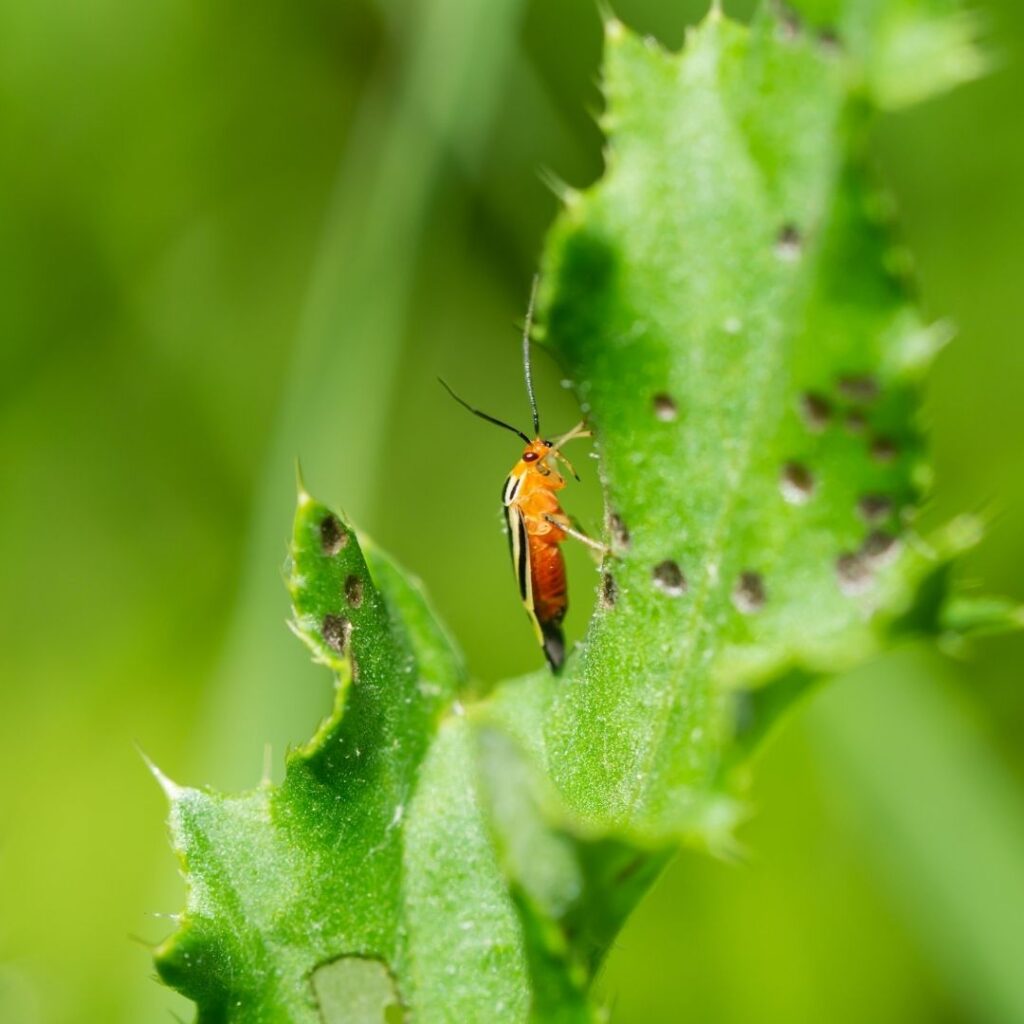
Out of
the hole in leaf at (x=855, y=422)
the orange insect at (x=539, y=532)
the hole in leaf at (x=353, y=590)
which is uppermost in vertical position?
the orange insect at (x=539, y=532)

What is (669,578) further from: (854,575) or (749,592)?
(854,575)

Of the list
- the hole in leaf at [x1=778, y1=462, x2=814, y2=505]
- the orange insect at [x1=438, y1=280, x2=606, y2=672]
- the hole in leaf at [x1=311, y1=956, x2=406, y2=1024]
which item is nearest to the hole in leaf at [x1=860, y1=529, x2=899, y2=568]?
the hole in leaf at [x1=778, y1=462, x2=814, y2=505]

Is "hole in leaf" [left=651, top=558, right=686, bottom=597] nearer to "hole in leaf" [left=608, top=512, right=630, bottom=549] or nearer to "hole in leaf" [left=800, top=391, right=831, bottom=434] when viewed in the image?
"hole in leaf" [left=608, top=512, right=630, bottom=549]

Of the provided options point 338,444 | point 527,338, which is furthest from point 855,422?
point 338,444

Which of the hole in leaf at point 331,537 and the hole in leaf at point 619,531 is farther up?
the hole in leaf at point 619,531

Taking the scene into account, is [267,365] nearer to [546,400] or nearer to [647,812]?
[546,400]

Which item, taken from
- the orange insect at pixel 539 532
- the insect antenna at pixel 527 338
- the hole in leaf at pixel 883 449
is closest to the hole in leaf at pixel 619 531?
the insect antenna at pixel 527 338

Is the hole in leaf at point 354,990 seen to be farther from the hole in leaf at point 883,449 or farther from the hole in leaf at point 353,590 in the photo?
the hole in leaf at point 883,449
